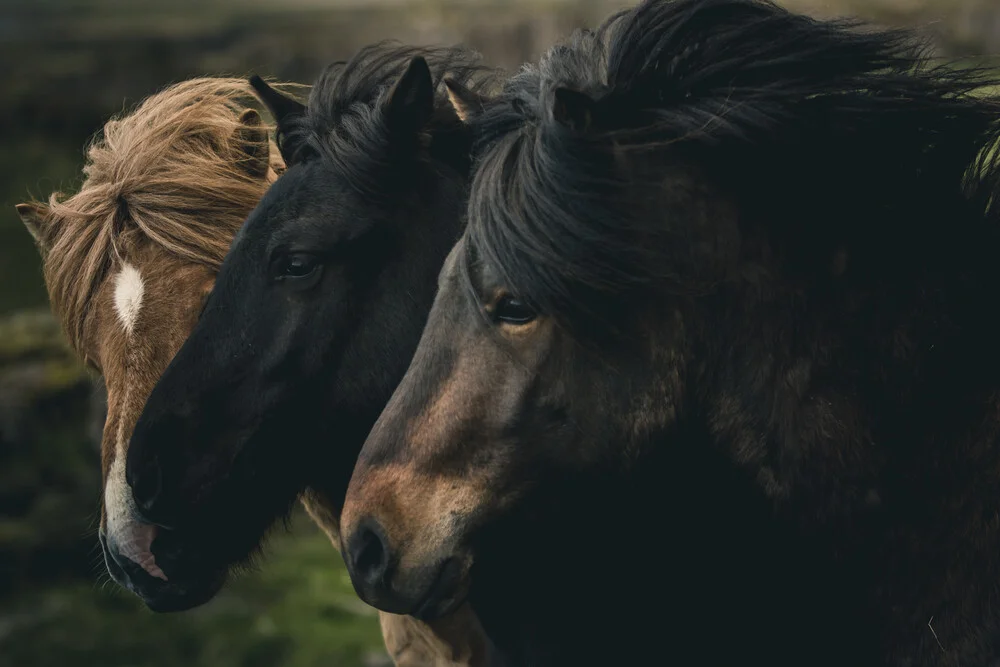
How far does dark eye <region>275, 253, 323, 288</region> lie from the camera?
308cm

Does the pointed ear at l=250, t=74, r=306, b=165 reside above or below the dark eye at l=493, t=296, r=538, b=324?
below

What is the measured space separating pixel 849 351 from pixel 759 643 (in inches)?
29.5

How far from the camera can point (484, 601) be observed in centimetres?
326

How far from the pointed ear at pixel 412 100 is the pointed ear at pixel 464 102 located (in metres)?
0.12

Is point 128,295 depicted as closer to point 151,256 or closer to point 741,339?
point 151,256

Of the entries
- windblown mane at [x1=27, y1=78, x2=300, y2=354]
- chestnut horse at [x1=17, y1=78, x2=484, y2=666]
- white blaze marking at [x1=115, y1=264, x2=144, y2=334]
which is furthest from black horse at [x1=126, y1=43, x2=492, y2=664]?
windblown mane at [x1=27, y1=78, x2=300, y2=354]

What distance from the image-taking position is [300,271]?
122 inches

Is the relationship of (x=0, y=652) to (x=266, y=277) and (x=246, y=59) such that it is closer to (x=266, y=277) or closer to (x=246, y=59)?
(x=266, y=277)

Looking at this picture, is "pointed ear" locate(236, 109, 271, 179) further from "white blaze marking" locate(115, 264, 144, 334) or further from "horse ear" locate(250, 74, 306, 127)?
"white blaze marking" locate(115, 264, 144, 334)

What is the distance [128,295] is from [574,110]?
5.97 feet

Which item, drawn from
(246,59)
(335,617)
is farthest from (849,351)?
(246,59)

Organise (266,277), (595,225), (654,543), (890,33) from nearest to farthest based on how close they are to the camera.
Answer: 1. (595,225)
2. (890,33)
3. (654,543)
4. (266,277)

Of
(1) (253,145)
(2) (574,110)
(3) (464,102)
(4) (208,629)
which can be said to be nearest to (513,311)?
(2) (574,110)

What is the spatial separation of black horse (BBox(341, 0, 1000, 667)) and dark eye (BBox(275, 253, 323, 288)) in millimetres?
716
